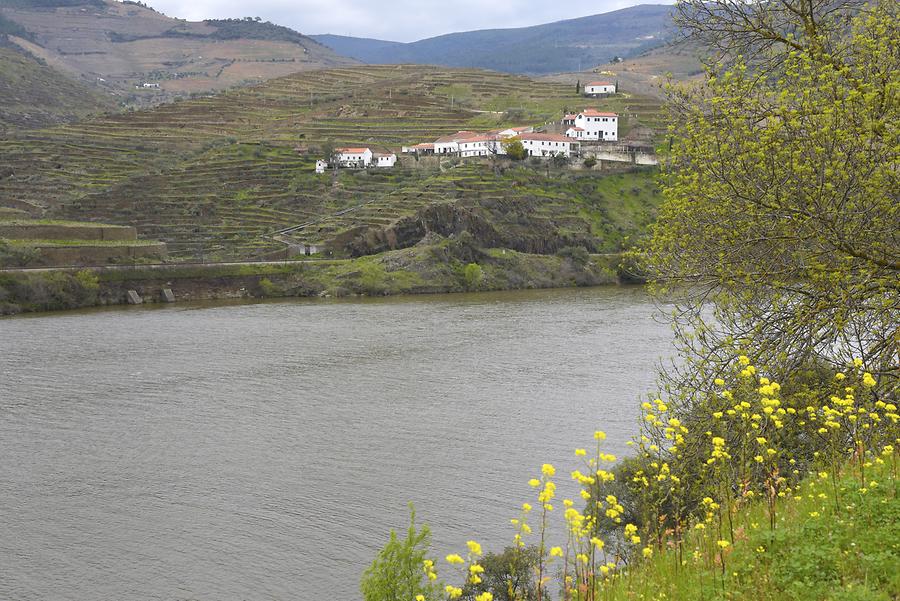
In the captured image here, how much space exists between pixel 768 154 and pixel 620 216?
78791mm

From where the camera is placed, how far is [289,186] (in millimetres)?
87312

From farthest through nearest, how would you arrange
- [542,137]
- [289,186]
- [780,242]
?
1. [542,137]
2. [289,186]
3. [780,242]

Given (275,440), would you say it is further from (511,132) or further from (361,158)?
(511,132)

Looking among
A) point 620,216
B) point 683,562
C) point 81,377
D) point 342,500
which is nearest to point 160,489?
point 342,500

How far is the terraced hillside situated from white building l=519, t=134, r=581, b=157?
4.82 metres

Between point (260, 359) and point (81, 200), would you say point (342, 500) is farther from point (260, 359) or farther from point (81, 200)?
point (81, 200)

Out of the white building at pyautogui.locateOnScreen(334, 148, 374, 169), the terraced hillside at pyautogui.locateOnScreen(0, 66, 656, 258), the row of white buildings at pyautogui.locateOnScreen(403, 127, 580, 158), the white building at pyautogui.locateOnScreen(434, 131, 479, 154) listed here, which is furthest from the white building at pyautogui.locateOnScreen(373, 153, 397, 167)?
the white building at pyautogui.locateOnScreen(434, 131, 479, 154)

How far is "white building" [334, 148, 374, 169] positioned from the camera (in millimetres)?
94438

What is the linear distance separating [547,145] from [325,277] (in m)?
39.4

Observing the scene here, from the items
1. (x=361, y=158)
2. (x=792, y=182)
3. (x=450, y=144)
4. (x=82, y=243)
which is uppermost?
(x=450, y=144)

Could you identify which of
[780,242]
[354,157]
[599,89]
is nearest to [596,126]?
[599,89]

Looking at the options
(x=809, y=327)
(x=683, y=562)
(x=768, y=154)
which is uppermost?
(x=768, y=154)

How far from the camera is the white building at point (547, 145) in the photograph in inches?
3907

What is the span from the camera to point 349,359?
41.4 m
